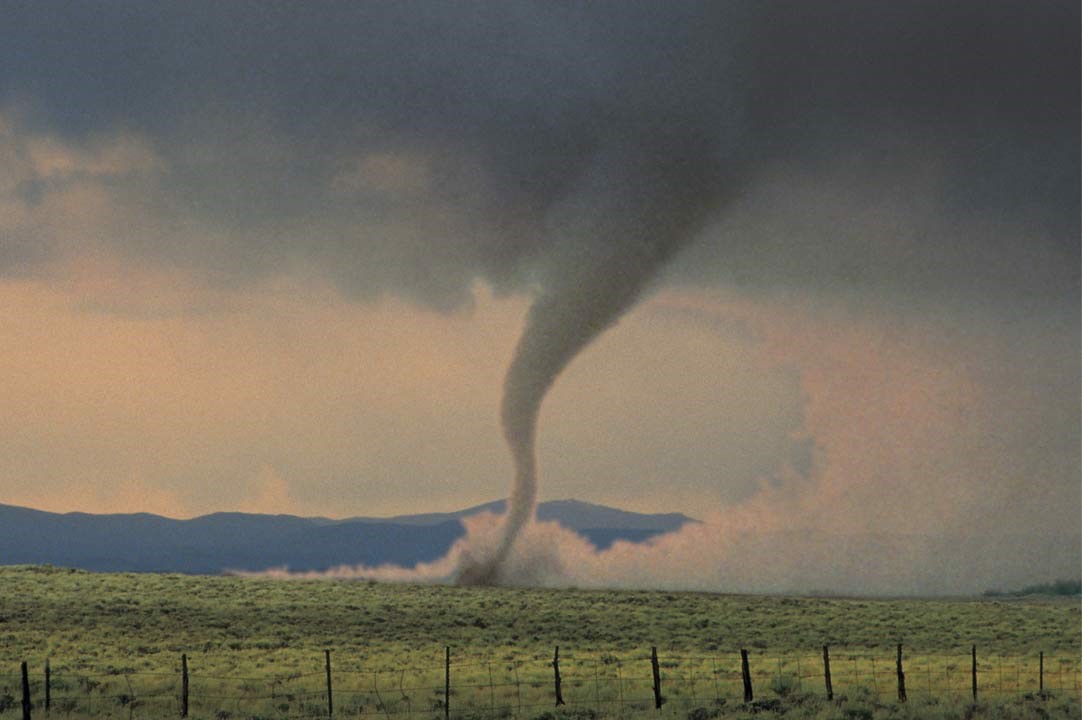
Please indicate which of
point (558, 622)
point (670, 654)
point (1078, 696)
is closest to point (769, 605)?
point (558, 622)

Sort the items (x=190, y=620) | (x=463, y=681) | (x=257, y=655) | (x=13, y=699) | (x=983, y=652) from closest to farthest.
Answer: (x=13, y=699)
(x=463, y=681)
(x=257, y=655)
(x=983, y=652)
(x=190, y=620)

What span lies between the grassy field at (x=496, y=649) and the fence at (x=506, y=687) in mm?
144

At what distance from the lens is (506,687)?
→ 154ft

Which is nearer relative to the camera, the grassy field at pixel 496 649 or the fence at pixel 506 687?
the fence at pixel 506 687

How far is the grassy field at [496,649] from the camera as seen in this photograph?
42.8 meters

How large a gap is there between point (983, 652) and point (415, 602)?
130 feet

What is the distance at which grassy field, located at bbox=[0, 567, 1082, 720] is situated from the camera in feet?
140

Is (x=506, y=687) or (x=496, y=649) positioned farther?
(x=496, y=649)

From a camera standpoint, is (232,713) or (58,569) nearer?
(232,713)

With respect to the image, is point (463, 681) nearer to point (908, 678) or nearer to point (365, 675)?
point (365, 675)

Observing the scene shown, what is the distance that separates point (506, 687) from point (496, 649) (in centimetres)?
1946

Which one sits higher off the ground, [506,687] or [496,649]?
[506,687]

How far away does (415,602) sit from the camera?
95125 millimetres

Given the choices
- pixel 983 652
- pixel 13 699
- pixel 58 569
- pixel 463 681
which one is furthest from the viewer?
pixel 58 569
